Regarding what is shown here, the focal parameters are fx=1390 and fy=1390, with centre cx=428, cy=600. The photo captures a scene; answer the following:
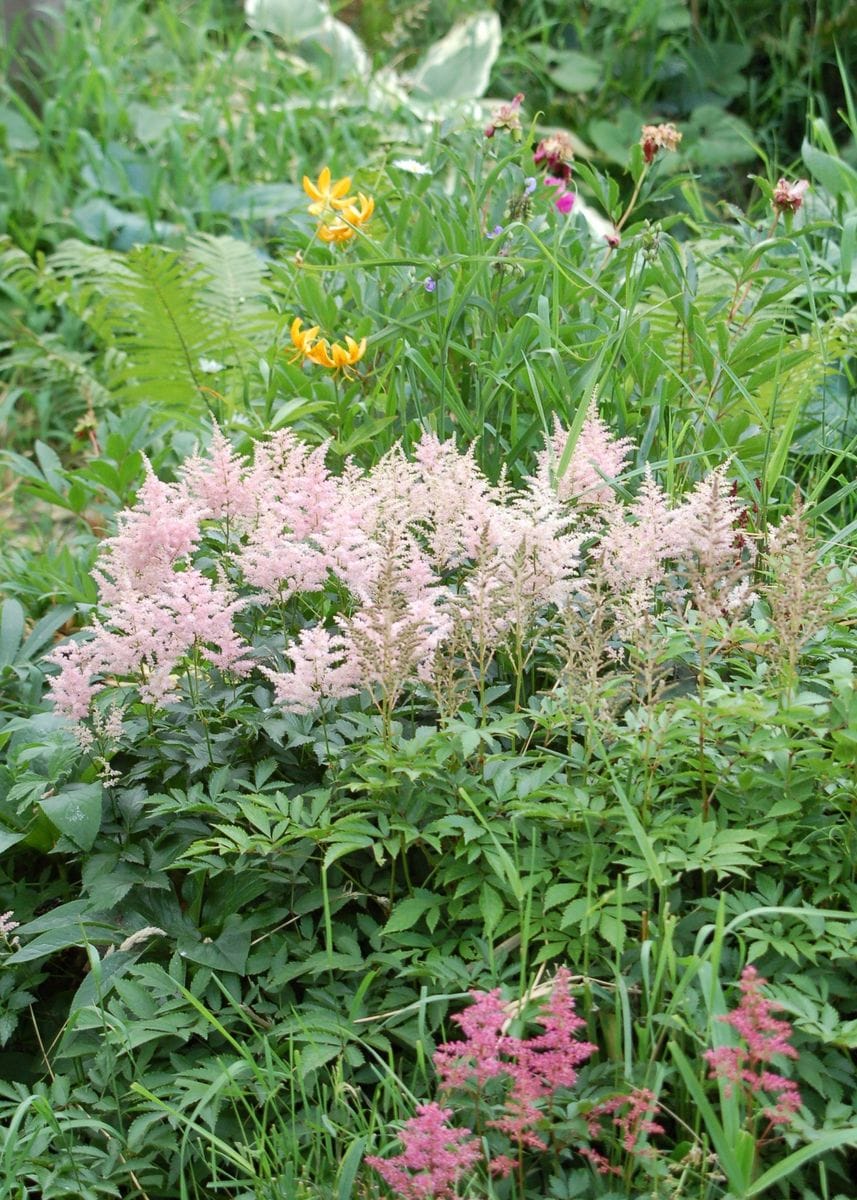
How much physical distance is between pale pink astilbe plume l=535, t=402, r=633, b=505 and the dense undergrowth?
0.01m

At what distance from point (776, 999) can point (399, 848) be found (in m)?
0.53

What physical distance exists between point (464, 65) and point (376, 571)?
4.76 m

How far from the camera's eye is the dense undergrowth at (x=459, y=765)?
1.74 metres

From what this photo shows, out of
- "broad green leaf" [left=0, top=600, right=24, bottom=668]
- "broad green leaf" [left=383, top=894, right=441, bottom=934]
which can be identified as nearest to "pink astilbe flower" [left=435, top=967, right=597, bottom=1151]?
"broad green leaf" [left=383, top=894, right=441, bottom=934]

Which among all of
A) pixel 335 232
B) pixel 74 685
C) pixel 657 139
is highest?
pixel 657 139

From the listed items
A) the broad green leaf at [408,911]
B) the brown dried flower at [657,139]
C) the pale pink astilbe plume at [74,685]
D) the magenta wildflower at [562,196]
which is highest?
the brown dried flower at [657,139]

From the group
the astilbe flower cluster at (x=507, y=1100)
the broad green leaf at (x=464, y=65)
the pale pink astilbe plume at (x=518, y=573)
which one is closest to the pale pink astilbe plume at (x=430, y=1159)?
the astilbe flower cluster at (x=507, y=1100)

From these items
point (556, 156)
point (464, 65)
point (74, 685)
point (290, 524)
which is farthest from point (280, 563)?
point (464, 65)

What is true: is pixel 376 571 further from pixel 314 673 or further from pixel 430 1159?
pixel 430 1159

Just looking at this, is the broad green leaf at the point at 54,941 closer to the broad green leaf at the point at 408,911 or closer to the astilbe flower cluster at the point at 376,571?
the astilbe flower cluster at the point at 376,571

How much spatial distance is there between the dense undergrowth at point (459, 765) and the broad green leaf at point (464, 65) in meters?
3.13

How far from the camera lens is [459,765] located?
6.54 ft

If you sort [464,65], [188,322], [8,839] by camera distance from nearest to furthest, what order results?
[8,839] → [188,322] → [464,65]

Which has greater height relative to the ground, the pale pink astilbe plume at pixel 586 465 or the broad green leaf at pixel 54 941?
the pale pink astilbe plume at pixel 586 465
